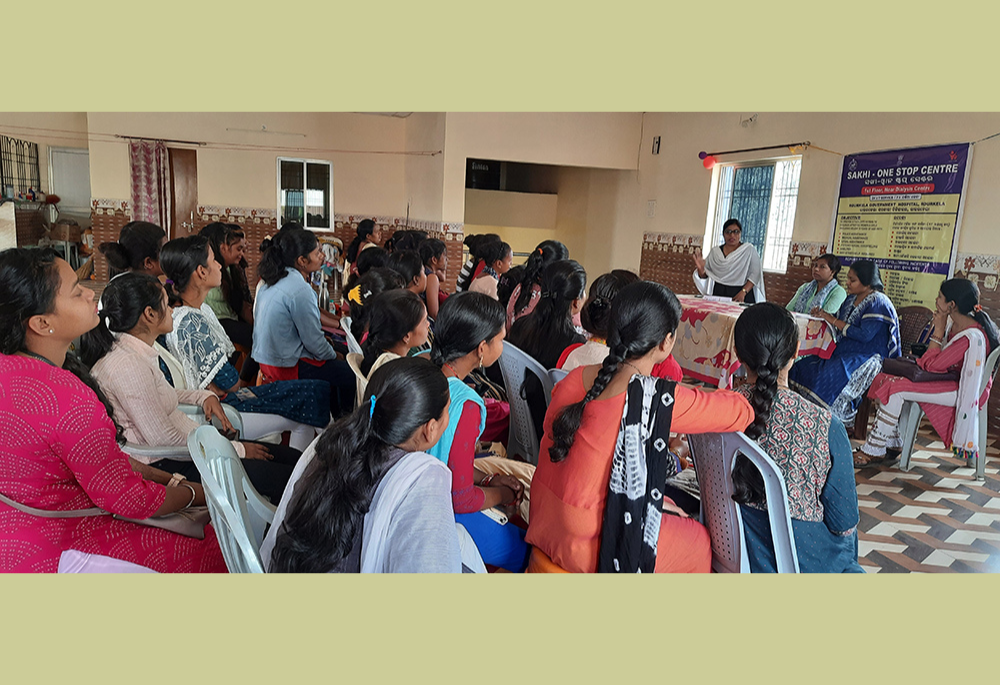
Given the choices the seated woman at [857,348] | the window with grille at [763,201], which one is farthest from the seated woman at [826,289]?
the window with grille at [763,201]

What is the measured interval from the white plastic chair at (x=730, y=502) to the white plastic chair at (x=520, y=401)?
745mm

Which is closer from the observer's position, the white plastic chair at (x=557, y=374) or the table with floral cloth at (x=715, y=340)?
the white plastic chair at (x=557, y=374)

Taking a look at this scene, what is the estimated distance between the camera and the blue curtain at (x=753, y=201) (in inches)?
263

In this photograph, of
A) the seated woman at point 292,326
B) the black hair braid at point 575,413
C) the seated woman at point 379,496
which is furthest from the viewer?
the seated woman at point 292,326

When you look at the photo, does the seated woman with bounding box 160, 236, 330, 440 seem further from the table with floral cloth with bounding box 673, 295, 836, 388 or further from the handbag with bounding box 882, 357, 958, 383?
the handbag with bounding box 882, 357, 958, 383

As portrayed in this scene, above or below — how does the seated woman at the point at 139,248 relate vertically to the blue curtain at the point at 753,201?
below

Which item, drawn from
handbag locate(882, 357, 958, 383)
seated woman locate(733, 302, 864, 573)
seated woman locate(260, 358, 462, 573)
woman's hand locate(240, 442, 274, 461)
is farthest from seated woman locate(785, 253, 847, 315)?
seated woman locate(260, 358, 462, 573)

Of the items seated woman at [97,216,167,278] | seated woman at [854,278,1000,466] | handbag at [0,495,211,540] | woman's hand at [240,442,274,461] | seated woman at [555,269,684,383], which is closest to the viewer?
handbag at [0,495,211,540]

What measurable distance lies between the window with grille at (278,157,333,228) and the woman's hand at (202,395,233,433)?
7.68 meters

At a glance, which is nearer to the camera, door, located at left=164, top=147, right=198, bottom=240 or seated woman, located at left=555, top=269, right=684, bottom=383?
seated woman, located at left=555, top=269, right=684, bottom=383

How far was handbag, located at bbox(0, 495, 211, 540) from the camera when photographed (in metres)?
1.37

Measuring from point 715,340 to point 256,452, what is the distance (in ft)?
11.9

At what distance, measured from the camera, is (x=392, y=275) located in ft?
9.68

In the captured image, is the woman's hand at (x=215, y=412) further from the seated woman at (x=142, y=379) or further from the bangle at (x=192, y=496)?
the bangle at (x=192, y=496)
